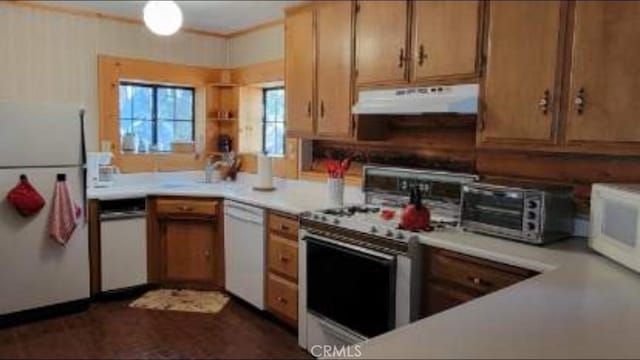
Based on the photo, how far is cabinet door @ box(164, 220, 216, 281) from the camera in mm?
4008

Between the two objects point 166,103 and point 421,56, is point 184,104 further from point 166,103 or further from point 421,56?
point 421,56

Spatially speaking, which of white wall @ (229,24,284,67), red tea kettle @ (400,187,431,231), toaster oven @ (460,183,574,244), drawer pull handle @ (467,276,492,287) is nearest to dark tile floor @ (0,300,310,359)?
red tea kettle @ (400,187,431,231)

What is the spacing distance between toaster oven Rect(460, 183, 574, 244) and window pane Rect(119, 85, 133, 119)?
325 cm

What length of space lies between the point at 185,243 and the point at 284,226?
1.20m

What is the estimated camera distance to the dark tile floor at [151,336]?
297 centimetres

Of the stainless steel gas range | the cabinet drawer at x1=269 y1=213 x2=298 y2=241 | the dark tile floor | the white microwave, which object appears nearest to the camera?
the white microwave

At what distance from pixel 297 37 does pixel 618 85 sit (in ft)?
7.29

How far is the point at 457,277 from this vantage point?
7.29 ft

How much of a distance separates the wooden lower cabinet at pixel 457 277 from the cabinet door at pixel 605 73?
0.67m

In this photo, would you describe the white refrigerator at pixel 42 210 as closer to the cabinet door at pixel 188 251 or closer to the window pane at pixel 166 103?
the cabinet door at pixel 188 251

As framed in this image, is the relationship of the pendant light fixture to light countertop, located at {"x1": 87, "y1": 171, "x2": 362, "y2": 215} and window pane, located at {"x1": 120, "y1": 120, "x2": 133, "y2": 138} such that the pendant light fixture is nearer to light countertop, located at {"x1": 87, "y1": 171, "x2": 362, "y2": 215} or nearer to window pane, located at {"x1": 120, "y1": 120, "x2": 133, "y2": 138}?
light countertop, located at {"x1": 87, "y1": 171, "x2": 362, "y2": 215}

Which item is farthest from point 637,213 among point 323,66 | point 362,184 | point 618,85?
point 323,66

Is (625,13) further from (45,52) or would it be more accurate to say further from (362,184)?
(45,52)

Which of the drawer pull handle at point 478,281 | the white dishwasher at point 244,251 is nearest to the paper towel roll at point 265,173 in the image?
the white dishwasher at point 244,251
